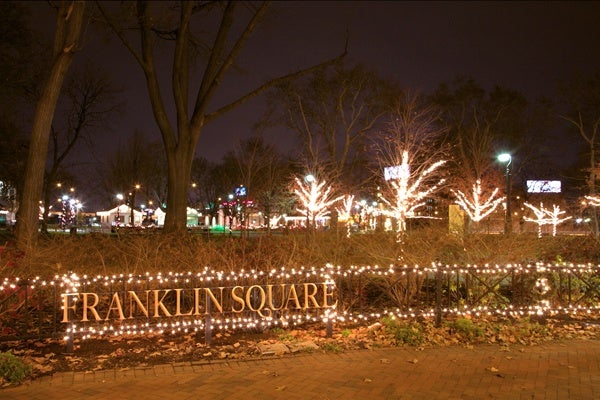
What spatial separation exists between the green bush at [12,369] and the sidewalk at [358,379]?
0.44 ft

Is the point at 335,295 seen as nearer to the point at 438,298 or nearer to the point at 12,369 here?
the point at 438,298

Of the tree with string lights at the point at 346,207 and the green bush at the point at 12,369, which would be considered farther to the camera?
the tree with string lights at the point at 346,207

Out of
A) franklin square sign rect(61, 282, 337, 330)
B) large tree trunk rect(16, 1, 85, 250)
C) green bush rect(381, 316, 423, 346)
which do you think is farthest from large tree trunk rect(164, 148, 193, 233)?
green bush rect(381, 316, 423, 346)

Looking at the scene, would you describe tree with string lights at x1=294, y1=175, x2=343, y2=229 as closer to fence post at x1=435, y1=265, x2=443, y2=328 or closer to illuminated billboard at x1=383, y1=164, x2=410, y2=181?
illuminated billboard at x1=383, y1=164, x2=410, y2=181

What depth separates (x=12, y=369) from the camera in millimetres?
5824

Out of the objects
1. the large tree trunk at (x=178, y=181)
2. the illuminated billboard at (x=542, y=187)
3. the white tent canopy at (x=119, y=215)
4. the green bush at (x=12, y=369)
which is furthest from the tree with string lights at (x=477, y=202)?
the white tent canopy at (x=119, y=215)

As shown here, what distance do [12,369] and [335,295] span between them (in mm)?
4577

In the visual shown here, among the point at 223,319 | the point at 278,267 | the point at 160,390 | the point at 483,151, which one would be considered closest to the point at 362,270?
the point at 278,267

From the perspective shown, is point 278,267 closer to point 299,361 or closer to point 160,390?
point 299,361

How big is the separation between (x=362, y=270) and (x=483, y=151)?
3310 cm

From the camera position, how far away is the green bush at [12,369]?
19.0ft

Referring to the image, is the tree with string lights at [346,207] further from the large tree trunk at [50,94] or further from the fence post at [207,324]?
the fence post at [207,324]

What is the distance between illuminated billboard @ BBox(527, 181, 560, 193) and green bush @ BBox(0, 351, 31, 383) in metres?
52.8

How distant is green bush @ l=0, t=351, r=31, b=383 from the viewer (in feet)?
19.0
